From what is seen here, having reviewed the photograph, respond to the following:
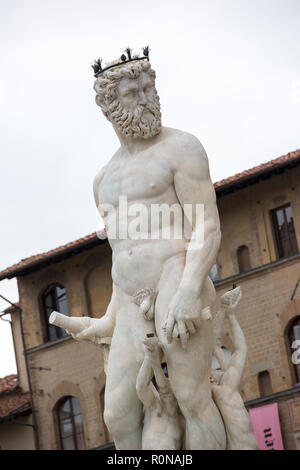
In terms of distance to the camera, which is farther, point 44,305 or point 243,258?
point 44,305

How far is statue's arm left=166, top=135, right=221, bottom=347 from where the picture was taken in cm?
1045

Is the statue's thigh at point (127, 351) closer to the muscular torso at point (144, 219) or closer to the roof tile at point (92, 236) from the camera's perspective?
the muscular torso at point (144, 219)

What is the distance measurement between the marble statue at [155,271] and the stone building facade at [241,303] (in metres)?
25.5

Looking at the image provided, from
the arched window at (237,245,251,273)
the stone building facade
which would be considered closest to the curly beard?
the stone building facade

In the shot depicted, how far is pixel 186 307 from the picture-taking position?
34.2 feet

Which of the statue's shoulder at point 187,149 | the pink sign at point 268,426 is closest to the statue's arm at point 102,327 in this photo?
the statue's shoulder at point 187,149

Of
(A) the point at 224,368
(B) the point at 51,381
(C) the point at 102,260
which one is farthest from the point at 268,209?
(A) the point at 224,368

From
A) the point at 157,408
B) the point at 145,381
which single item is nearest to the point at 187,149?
the point at 145,381

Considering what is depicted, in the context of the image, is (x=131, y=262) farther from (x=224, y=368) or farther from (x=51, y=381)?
(x=51, y=381)

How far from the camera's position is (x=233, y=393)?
35.8 ft

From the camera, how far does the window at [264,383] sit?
3825 cm

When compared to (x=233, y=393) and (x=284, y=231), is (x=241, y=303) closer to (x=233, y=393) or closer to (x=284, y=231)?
(x=284, y=231)

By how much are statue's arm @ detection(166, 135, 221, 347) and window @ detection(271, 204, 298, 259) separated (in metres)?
28.1

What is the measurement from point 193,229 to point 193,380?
112 cm
